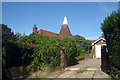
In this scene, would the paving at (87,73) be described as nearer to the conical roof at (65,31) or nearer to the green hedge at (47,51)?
the green hedge at (47,51)

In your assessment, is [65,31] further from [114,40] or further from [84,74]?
[114,40]

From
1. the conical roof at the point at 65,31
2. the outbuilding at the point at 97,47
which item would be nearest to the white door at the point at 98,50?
the outbuilding at the point at 97,47

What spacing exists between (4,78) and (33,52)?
280cm

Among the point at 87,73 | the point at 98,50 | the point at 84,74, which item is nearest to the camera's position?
the point at 84,74

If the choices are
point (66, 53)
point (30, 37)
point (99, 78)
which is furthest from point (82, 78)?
point (30, 37)

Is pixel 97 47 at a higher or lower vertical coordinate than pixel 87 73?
higher

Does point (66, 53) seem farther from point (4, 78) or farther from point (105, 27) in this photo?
point (4, 78)

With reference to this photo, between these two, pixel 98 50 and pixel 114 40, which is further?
pixel 98 50

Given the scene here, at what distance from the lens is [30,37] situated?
9.70 meters

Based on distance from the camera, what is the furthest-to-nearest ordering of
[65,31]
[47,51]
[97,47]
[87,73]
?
1. [65,31]
2. [97,47]
3. [47,51]
4. [87,73]

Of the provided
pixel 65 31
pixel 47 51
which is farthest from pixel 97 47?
pixel 47 51

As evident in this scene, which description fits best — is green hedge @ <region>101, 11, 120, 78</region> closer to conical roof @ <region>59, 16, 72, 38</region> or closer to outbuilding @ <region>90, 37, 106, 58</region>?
outbuilding @ <region>90, 37, 106, 58</region>

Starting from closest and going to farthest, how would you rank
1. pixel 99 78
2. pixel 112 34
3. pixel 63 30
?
pixel 112 34 < pixel 99 78 < pixel 63 30

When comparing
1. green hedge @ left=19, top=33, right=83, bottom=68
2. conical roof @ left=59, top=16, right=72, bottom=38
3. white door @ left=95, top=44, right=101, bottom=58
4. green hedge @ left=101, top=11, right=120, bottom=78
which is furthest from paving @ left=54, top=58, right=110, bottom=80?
conical roof @ left=59, top=16, right=72, bottom=38
